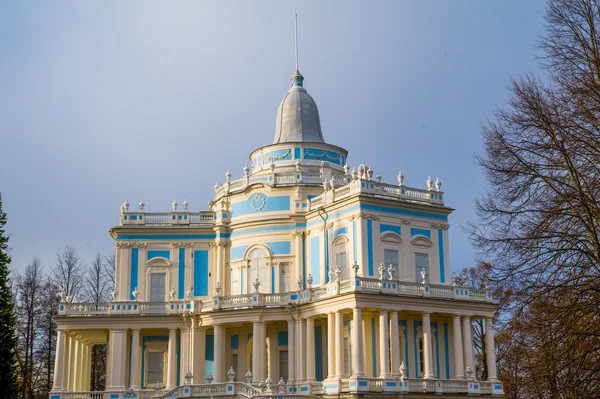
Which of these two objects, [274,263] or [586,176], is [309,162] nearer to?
[274,263]

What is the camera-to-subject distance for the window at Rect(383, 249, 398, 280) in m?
39.7

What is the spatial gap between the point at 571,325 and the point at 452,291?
78.5 ft

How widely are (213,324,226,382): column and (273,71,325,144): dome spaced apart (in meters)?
12.6

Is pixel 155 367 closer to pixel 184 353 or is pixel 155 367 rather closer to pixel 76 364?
pixel 184 353

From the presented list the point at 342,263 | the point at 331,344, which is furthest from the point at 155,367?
the point at 342,263

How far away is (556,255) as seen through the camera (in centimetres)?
1622

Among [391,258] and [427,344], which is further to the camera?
[391,258]

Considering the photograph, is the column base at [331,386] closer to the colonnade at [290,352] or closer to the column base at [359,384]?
the colonnade at [290,352]

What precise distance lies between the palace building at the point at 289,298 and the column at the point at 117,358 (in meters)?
0.07

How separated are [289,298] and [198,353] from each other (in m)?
6.09

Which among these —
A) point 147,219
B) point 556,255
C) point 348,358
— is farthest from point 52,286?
point 556,255

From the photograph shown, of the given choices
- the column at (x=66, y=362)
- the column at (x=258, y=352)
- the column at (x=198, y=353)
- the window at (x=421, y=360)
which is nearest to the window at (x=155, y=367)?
the column at (x=198, y=353)

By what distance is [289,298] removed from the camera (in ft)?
131

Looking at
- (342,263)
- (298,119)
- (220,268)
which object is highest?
(298,119)
